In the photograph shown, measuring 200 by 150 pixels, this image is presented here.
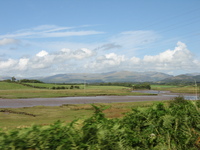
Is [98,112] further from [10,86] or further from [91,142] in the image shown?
[10,86]

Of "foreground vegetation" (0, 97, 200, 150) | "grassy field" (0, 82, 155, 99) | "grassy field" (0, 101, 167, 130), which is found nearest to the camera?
"foreground vegetation" (0, 97, 200, 150)

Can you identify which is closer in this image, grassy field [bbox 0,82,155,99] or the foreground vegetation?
the foreground vegetation

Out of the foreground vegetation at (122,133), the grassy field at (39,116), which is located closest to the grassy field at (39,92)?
the grassy field at (39,116)

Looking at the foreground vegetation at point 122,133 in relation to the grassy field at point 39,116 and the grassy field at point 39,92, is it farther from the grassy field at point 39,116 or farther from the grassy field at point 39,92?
the grassy field at point 39,92

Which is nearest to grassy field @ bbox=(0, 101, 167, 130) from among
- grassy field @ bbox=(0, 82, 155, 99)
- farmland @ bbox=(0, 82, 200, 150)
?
farmland @ bbox=(0, 82, 200, 150)

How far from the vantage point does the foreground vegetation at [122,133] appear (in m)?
3.34

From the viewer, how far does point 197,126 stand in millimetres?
5285

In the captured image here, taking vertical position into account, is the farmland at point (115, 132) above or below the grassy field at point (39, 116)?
above

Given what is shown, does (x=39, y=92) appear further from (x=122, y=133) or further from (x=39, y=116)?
(x=122, y=133)

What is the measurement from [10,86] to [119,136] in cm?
14184

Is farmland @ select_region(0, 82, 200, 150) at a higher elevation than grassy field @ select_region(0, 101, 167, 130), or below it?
higher

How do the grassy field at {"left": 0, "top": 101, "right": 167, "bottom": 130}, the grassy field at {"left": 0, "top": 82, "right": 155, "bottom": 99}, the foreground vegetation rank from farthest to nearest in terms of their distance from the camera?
the grassy field at {"left": 0, "top": 82, "right": 155, "bottom": 99}, the grassy field at {"left": 0, "top": 101, "right": 167, "bottom": 130}, the foreground vegetation

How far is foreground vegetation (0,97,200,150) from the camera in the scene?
334cm

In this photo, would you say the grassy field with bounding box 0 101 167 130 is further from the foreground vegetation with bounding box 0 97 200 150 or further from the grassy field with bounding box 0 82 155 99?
the grassy field with bounding box 0 82 155 99
